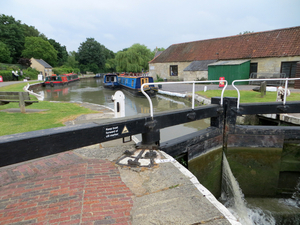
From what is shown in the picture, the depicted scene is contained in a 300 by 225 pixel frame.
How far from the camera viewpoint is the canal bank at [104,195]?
2.10 meters

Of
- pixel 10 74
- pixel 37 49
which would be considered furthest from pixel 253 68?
pixel 37 49

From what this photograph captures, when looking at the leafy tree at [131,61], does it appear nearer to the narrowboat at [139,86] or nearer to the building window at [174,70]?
the building window at [174,70]

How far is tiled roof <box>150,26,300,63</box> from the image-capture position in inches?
731

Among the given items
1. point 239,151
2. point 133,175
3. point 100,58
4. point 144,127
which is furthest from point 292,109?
point 100,58

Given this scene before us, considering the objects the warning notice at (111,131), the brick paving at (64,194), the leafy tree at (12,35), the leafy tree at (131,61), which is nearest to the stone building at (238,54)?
the leafy tree at (131,61)

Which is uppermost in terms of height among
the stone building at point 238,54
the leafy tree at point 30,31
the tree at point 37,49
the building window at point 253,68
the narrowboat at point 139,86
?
the leafy tree at point 30,31

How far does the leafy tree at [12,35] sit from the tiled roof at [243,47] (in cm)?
4269

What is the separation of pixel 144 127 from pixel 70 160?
142cm

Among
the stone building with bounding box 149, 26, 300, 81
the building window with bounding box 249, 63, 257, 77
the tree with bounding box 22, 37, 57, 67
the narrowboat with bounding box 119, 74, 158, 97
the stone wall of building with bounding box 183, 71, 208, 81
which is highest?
the tree with bounding box 22, 37, 57, 67

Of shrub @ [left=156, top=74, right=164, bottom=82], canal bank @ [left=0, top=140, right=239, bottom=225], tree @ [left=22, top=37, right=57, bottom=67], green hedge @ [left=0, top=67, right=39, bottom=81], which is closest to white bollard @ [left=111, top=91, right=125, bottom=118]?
canal bank @ [left=0, top=140, right=239, bottom=225]

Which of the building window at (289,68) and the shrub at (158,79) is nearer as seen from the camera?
the building window at (289,68)

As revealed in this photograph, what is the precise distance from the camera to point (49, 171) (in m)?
3.11

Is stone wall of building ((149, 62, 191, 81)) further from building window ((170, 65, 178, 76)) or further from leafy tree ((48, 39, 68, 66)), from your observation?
leafy tree ((48, 39, 68, 66))

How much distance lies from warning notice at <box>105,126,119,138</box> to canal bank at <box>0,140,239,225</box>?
19.8 inches
